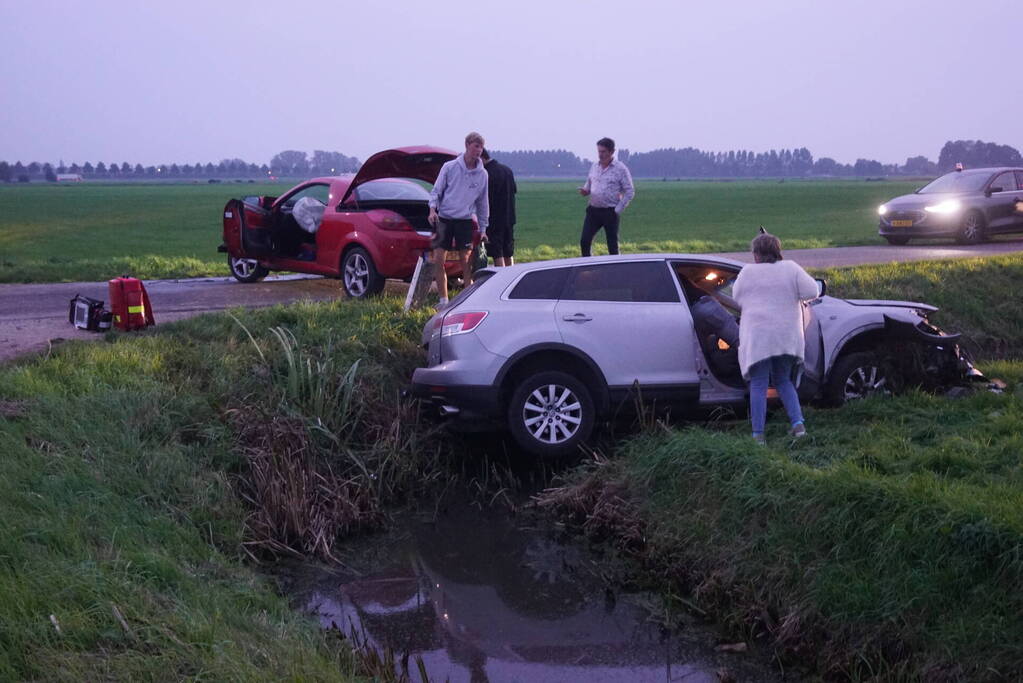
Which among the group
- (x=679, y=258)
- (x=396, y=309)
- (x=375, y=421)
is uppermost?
(x=679, y=258)

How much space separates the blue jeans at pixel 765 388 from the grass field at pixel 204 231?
10650 millimetres

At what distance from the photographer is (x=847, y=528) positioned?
591 cm

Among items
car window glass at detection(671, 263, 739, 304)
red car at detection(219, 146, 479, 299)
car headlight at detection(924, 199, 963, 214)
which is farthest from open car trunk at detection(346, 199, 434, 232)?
car headlight at detection(924, 199, 963, 214)

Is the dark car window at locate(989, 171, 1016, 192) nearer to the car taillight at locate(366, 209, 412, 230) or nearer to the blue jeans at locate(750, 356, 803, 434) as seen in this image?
the car taillight at locate(366, 209, 412, 230)

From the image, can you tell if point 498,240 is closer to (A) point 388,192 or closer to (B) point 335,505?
(A) point 388,192

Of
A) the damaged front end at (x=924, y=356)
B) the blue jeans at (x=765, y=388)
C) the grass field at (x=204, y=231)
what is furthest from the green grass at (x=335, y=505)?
the grass field at (x=204, y=231)

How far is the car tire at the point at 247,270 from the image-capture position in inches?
599

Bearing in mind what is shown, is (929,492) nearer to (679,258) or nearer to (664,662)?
(664,662)

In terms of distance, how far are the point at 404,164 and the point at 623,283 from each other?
15.1ft

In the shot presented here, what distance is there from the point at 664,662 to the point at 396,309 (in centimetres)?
631

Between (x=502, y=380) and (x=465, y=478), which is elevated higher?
(x=502, y=380)

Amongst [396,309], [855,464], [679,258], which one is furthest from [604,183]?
[855,464]

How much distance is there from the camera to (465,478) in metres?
8.94

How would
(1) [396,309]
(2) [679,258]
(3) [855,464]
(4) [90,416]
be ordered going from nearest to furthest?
(3) [855,464] < (4) [90,416] < (2) [679,258] < (1) [396,309]
